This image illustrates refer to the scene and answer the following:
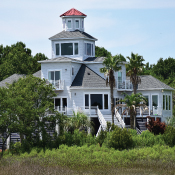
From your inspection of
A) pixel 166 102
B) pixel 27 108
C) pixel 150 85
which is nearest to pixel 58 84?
pixel 150 85

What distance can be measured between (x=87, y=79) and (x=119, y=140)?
15320 mm

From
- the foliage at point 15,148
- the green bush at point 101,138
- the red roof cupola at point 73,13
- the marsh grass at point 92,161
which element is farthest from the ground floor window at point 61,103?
the marsh grass at point 92,161

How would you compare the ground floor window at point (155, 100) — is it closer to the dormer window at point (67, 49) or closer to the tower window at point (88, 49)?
the tower window at point (88, 49)

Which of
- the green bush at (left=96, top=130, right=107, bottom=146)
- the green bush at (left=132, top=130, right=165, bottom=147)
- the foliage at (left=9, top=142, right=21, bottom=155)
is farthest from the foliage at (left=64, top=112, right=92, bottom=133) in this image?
the green bush at (left=132, top=130, right=165, bottom=147)

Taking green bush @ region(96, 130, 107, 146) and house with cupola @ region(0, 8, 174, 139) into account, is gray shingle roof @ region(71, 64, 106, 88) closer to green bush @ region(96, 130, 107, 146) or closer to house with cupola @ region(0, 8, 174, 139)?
house with cupola @ region(0, 8, 174, 139)

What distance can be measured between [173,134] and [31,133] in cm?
1209

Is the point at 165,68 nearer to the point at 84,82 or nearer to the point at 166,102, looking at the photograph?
the point at 166,102

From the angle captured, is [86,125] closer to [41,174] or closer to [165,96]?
[165,96]

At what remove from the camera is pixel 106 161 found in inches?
1383

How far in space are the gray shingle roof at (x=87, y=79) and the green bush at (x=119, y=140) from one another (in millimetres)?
13138

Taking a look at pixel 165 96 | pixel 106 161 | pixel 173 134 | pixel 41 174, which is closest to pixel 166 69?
pixel 165 96

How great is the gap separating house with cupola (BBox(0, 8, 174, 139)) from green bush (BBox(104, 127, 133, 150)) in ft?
26.7

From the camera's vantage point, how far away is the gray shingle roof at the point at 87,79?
51.9 m

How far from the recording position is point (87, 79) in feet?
174
